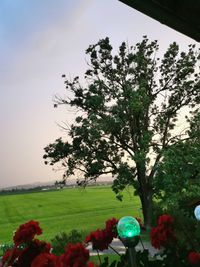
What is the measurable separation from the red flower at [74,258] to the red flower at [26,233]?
33 cm

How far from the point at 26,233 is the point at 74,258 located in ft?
1.46

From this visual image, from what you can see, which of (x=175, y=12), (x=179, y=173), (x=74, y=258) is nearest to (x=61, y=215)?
(x=179, y=173)

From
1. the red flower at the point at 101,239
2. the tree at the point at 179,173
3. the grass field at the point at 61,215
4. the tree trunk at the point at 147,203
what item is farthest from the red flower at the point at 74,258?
the grass field at the point at 61,215

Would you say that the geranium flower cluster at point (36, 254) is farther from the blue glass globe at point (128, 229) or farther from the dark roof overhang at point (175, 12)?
the dark roof overhang at point (175, 12)

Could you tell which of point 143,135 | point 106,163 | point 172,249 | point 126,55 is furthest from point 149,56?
point 172,249

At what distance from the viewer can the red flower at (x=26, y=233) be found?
3.07 metres

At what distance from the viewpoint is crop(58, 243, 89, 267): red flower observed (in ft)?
9.15

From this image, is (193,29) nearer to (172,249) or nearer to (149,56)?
(172,249)

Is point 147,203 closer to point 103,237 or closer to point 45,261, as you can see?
point 103,237

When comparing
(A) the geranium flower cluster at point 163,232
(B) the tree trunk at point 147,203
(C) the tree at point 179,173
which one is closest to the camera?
(A) the geranium flower cluster at point 163,232

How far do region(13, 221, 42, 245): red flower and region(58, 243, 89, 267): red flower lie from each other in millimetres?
335

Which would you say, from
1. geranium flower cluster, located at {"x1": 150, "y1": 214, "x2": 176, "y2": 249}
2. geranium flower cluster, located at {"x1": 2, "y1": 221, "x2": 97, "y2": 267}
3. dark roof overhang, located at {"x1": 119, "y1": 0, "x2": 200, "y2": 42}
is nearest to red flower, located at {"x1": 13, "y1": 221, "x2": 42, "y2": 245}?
geranium flower cluster, located at {"x1": 2, "y1": 221, "x2": 97, "y2": 267}

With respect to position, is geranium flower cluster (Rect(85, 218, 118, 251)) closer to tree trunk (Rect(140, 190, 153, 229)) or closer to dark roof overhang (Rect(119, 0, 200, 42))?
dark roof overhang (Rect(119, 0, 200, 42))

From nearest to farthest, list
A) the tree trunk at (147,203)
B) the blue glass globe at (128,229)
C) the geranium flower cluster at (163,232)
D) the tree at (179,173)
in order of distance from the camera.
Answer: the blue glass globe at (128,229) → the geranium flower cluster at (163,232) → the tree at (179,173) → the tree trunk at (147,203)
